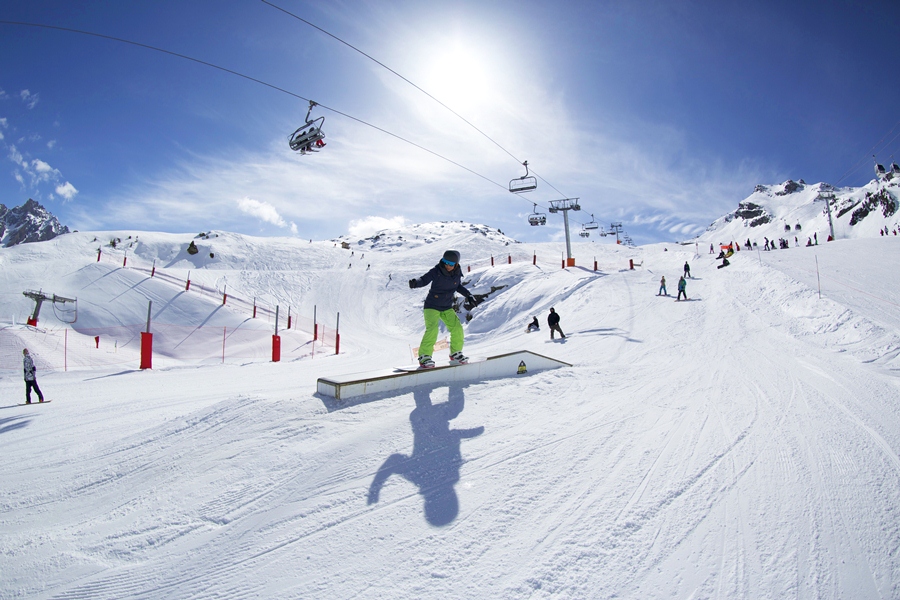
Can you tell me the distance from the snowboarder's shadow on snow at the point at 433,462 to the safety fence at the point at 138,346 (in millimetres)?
14853

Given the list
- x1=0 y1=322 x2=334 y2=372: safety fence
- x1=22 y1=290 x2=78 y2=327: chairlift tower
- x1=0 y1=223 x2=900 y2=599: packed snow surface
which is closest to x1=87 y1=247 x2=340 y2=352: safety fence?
x1=0 y1=322 x2=334 y2=372: safety fence

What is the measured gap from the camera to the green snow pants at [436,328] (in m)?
6.21

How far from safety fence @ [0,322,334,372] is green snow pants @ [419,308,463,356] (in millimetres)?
13742

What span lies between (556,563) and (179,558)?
2337 millimetres

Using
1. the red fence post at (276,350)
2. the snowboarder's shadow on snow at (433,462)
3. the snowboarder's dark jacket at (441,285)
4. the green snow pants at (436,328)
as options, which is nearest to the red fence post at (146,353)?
the red fence post at (276,350)

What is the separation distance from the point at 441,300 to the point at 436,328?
489 mm

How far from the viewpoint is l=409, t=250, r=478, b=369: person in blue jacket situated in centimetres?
606

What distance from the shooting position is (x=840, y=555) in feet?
8.49

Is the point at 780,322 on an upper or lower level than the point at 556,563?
upper

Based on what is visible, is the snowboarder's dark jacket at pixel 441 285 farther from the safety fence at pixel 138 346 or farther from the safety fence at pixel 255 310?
the safety fence at pixel 255 310

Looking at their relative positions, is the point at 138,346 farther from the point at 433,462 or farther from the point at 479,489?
the point at 479,489

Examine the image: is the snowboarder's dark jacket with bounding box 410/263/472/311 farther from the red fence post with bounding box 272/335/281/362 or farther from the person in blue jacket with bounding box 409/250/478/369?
the red fence post with bounding box 272/335/281/362

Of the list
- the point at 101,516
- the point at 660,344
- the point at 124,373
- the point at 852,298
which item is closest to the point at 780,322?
the point at 852,298

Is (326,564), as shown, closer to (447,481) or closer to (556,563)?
(447,481)
